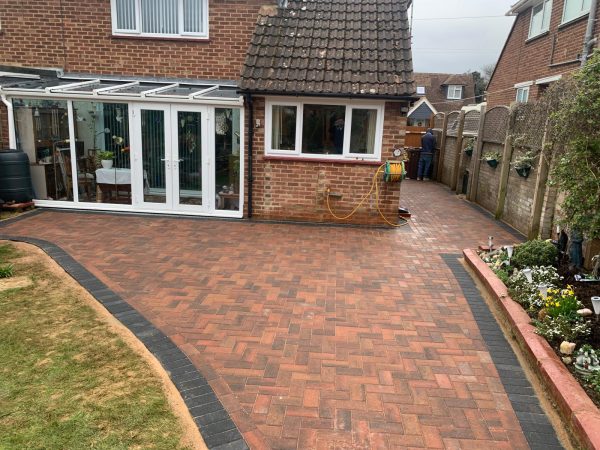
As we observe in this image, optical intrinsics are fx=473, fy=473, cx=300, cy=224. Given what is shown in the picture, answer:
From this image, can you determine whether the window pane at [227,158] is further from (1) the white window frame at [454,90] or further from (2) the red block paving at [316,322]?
(1) the white window frame at [454,90]

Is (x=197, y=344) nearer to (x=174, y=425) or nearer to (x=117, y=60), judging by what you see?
(x=174, y=425)

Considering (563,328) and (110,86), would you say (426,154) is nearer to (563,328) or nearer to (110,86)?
(110,86)

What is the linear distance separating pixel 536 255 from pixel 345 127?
15.1ft

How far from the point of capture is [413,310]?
562 centimetres

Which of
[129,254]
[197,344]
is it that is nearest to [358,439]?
[197,344]

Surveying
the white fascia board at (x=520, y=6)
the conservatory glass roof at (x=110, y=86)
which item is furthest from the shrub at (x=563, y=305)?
the white fascia board at (x=520, y=6)

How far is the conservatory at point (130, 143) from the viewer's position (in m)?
9.76

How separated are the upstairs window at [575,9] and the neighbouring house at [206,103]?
16.8ft

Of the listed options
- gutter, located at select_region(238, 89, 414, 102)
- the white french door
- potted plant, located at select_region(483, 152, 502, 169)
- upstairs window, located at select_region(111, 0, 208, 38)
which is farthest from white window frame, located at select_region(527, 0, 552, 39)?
the white french door

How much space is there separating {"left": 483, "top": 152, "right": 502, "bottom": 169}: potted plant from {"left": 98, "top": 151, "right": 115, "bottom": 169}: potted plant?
8757 mm

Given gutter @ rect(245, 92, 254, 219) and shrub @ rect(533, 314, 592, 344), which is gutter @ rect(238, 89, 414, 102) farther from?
shrub @ rect(533, 314, 592, 344)

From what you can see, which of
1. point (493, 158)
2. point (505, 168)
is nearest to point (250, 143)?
point (505, 168)

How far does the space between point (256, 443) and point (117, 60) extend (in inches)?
395

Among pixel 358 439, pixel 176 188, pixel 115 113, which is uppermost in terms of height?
pixel 115 113
